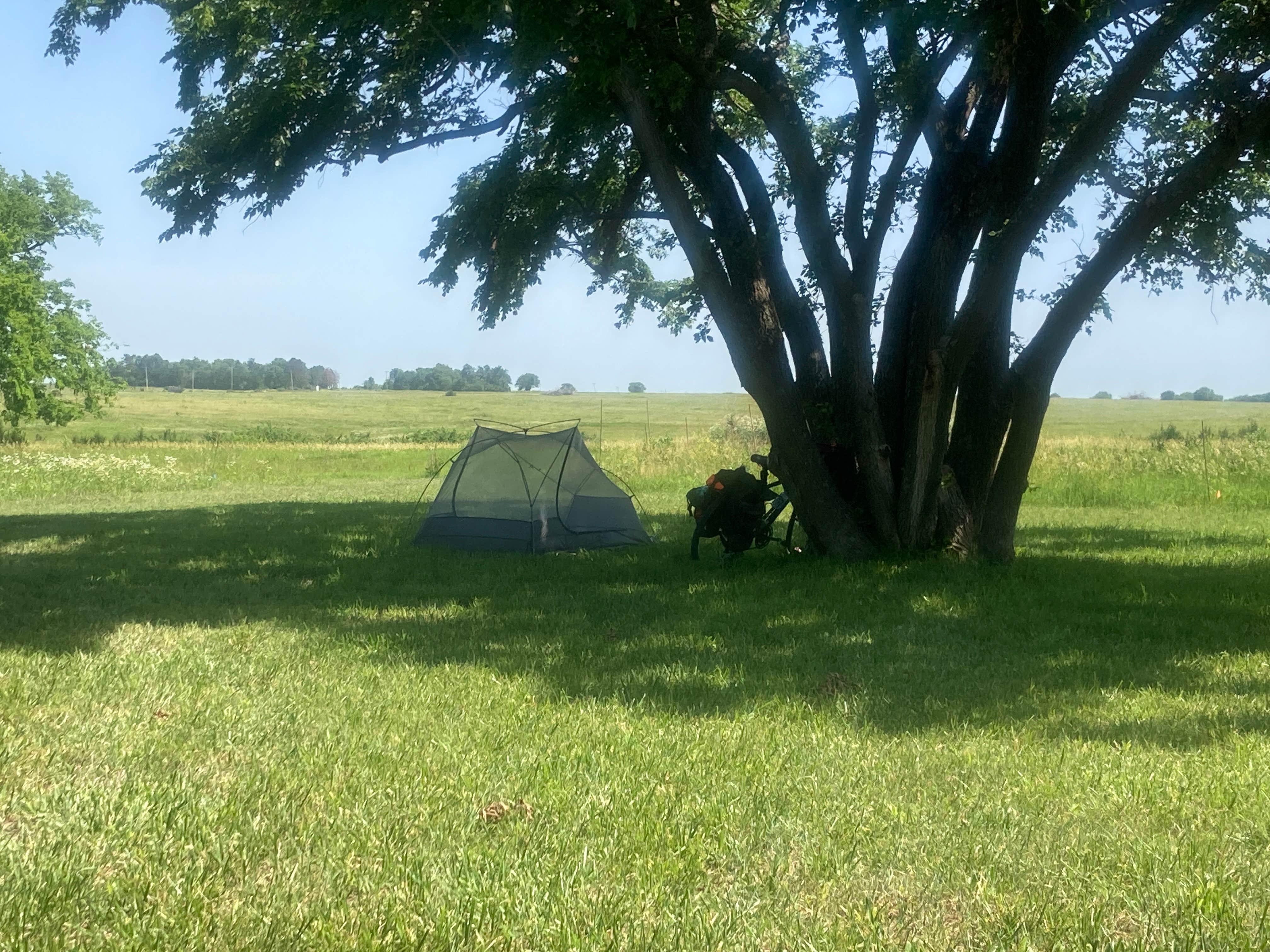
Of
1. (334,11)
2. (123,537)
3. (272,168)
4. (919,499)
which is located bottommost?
(123,537)

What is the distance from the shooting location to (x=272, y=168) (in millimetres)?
12219

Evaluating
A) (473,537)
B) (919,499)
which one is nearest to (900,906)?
(919,499)

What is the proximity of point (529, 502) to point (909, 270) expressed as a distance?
16.4 ft

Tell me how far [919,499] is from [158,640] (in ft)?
21.7

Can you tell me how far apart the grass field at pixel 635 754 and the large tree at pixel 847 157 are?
4.10 ft

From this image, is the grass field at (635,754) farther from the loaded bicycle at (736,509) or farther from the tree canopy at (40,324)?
the tree canopy at (40,324)

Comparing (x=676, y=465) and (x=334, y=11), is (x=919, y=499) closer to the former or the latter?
(x=334, y=11)

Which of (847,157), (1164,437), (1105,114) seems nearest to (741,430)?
(1164,437)

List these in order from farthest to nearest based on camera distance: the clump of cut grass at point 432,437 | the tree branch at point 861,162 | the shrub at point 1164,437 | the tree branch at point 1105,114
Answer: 1. the clump of cut grass at point 432,437
2. the shrub at point 1164,437
3. the tree branch at point 861,162
4. the tree branch at point 1105,114

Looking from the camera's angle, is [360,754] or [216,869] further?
[360,754]

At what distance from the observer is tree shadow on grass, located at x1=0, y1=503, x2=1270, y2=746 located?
19.9 feet

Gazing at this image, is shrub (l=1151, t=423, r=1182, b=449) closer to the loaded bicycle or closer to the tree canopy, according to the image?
the loaded bicycle

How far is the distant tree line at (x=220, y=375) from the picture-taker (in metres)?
106

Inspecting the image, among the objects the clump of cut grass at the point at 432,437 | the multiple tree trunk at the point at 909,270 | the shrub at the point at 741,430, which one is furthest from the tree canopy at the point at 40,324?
the multiple tree trunk at the point at 909,270
